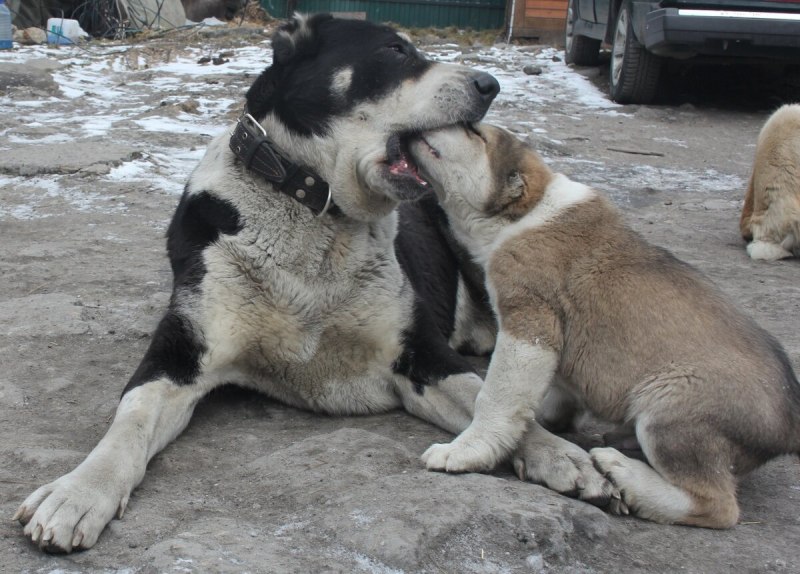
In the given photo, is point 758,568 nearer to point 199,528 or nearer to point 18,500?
point 199,528

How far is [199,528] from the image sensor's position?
2.55 meters

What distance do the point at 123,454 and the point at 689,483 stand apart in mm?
1662

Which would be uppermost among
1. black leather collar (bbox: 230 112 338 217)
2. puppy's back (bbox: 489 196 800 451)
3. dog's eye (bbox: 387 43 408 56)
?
dog's eye (bbox: 387 43 408 56)

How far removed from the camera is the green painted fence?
19.0 m

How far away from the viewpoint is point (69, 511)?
8.29 ft

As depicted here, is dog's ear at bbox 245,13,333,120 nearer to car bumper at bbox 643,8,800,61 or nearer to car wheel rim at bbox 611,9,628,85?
car bumper at bbox 643,8,800,61

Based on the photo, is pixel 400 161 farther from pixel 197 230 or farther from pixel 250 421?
pixel 250 421

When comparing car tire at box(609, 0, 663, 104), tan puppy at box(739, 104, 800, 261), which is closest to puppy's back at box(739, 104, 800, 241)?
tan puppy at box(739, 104, 800, 261)

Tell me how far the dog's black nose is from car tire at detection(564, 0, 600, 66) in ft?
34.2

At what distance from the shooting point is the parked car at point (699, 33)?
920 cm

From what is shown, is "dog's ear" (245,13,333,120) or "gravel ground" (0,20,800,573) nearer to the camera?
"gravel ground" (0,20,800,573)

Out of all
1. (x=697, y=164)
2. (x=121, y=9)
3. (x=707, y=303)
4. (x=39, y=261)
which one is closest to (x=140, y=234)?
(x=39, y=261)

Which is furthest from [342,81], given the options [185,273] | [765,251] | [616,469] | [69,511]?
[765,251]

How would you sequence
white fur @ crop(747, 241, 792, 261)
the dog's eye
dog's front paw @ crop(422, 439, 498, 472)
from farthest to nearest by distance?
white fur @ crop(747, 241, 792, 261) → the dog's eye → dog's front paw @ crop(422, 439, 498, 472)
